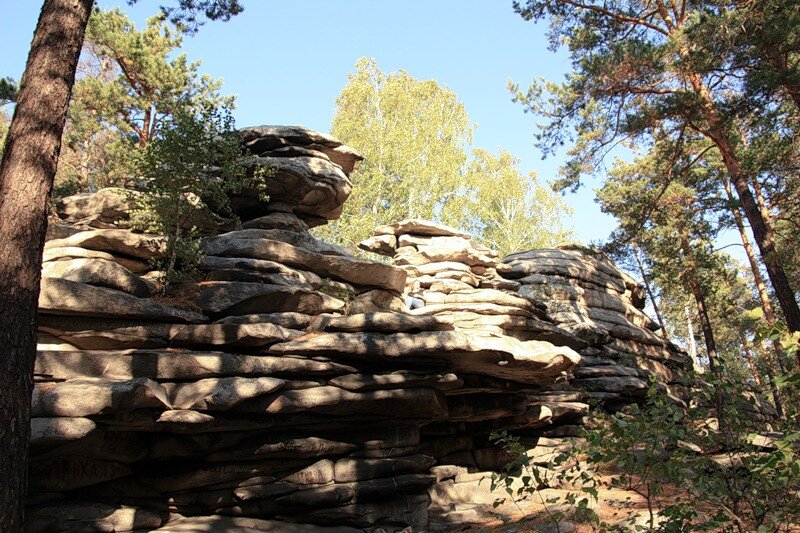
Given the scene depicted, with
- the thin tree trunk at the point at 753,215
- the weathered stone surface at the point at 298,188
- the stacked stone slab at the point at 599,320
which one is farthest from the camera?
the stacked stone slab at the point at 599,320

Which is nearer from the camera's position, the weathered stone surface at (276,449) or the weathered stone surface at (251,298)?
the weathered stone surface at (276,449)

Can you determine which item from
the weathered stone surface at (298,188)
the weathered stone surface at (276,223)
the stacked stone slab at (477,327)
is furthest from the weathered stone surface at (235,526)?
the weathered stone surface at (298,188)

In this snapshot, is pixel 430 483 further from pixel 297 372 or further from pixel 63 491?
pixel 63 491

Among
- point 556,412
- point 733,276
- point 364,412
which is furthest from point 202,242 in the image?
point 733,276

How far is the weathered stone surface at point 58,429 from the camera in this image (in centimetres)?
616

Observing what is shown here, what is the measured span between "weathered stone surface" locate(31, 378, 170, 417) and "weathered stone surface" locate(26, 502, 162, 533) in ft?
4.79

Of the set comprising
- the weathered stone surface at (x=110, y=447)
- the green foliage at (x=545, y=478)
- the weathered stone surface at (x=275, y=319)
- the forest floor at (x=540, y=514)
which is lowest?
the forest floor at (x=540, y=514)

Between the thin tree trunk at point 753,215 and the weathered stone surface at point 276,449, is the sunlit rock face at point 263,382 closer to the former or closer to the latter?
the weathered stone surface at point 276,449

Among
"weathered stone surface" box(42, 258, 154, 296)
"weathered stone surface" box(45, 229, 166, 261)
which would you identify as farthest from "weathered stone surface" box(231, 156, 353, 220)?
"weathered stone surface" box(42, 258, 154, 296)

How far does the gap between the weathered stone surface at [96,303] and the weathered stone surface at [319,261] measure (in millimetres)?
2334

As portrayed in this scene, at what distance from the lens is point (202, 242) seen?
1106cm

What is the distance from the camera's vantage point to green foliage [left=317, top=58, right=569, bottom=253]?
2573 cm

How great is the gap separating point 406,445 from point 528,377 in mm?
2918

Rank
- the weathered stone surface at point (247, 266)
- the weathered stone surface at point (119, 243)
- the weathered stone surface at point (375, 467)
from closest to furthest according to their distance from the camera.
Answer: the weathered stone surface at point (375, 467) → the weathered stone surface at point (119, 243) → the weathered stone surface at point (247, 266)
